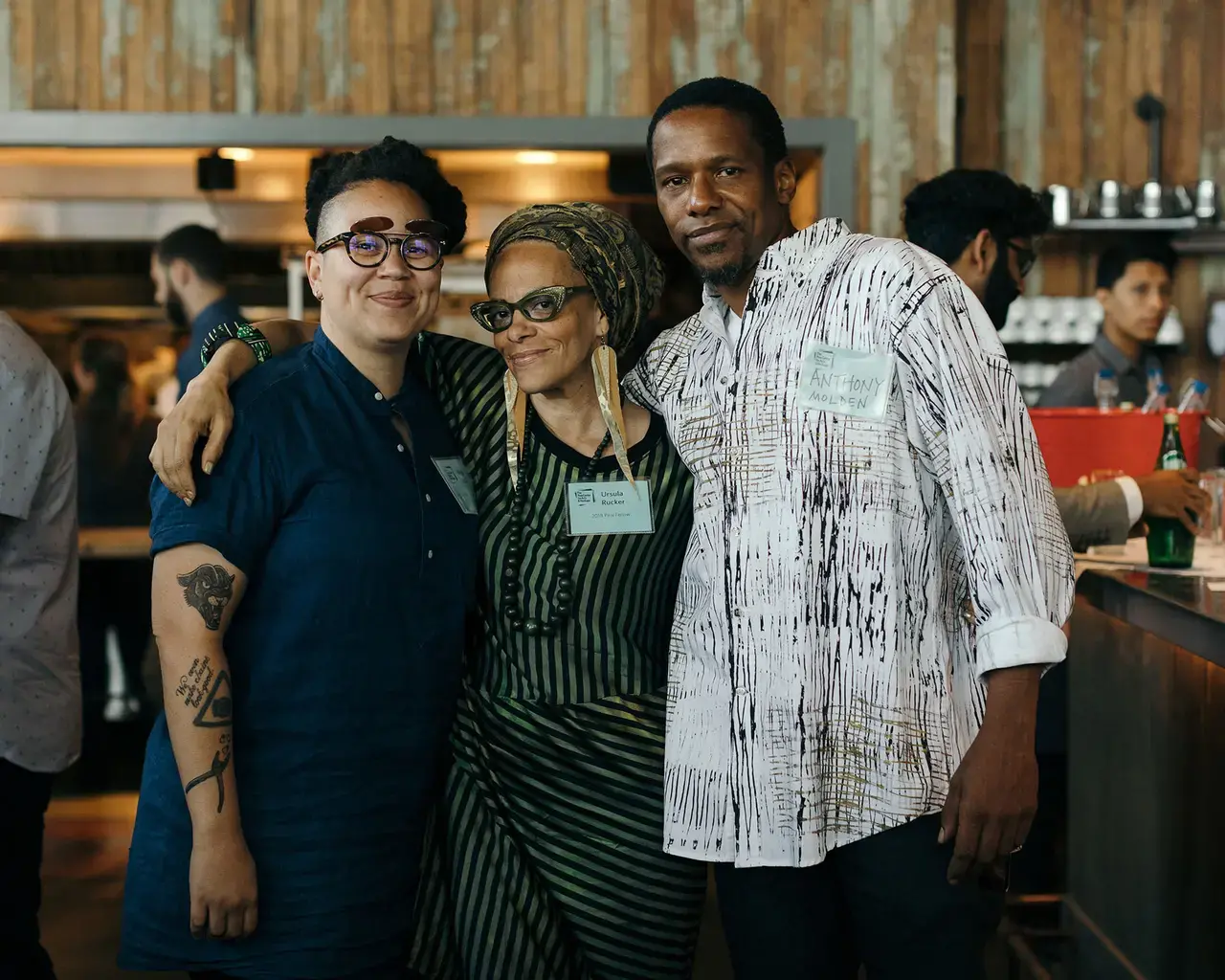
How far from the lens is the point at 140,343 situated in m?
5.34

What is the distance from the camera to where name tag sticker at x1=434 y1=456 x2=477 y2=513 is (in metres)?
2.03

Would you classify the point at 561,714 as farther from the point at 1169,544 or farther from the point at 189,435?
the point at 1169,544

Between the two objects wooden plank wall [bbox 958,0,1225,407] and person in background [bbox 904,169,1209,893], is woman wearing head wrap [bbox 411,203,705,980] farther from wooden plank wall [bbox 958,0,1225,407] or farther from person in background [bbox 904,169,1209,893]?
wooden plank wall [bbox 958,0,1225,407]

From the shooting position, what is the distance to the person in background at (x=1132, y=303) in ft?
16.2

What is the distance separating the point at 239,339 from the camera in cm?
215

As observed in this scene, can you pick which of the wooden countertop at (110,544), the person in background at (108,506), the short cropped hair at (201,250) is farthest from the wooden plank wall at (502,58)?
the wooden countertop at (110,544)

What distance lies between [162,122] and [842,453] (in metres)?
3.29

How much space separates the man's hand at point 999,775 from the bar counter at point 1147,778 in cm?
73

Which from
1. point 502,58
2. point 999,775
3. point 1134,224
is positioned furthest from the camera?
point 1134,224

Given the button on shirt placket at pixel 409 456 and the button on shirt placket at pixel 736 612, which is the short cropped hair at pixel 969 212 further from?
the button on shirt placket at pixel 409 456

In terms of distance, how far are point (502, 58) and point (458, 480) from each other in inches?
106

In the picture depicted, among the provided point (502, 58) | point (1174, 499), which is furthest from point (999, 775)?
point (502, 58)

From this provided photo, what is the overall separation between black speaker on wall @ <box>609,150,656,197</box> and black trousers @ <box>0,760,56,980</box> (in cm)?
297

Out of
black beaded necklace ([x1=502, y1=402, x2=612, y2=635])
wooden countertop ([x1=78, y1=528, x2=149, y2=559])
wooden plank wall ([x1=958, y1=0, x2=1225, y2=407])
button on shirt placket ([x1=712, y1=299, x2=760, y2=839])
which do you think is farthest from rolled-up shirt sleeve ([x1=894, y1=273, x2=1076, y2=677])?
wooden plank wall ([x1=958, y1=0, x2=1225, y2=407])
